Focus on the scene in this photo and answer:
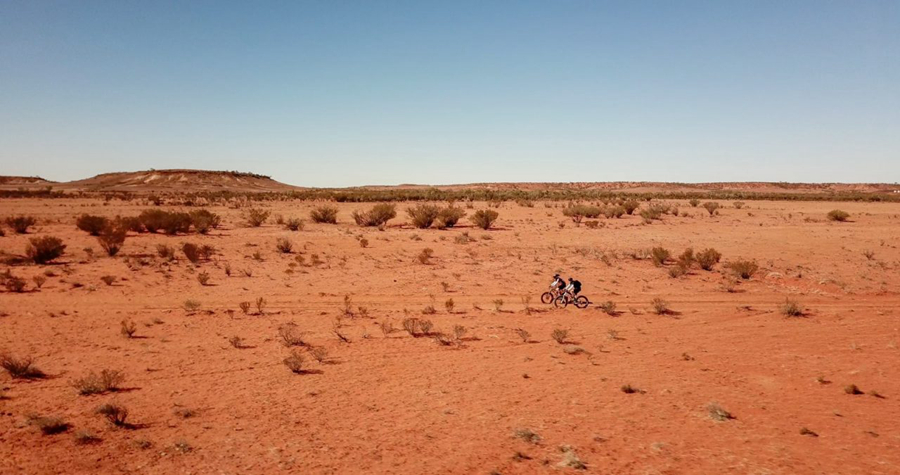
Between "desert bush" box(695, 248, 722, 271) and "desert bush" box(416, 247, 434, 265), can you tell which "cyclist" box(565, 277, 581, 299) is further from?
"desert bush" box(695, 248, 722, 271)

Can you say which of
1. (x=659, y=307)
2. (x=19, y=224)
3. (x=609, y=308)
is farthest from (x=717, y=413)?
(x=19, y=224)

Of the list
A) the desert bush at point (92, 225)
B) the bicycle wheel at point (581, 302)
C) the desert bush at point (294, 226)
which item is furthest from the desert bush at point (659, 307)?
the desert bush at point (92, 225)

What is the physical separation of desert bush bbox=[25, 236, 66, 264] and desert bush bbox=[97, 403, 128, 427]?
1604 cm

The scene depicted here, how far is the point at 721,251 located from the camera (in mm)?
A: 24359

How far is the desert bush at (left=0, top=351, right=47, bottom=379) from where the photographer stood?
29.6 feet

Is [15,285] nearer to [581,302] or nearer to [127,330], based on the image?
[127,330]

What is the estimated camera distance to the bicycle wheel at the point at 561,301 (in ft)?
50.0

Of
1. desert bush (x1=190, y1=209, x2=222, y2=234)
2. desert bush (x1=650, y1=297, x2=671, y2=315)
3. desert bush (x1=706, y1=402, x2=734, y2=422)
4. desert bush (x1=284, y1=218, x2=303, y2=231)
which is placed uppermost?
desert bush (x1=190, y1=209, x2=222, y2=234)

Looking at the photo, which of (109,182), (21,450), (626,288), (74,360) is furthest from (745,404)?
(109,182)

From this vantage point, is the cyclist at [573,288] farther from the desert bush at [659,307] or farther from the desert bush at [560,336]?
the desert bush at [560,336]

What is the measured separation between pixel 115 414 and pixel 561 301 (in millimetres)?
11504

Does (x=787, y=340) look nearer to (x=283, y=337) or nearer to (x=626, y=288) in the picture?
(x=626, y=288)

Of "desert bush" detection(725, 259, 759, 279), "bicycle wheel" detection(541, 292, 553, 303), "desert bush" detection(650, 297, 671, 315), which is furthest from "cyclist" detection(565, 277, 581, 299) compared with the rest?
"desert bush" detection(725, 259, 759, 279)

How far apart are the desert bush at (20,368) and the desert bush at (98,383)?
998mm
